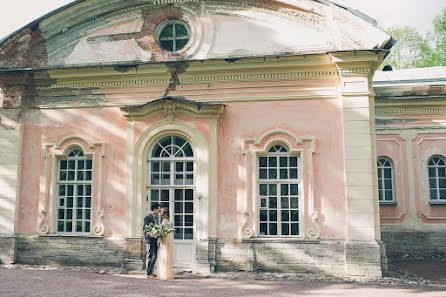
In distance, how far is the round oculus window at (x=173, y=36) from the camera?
10289 millimetres

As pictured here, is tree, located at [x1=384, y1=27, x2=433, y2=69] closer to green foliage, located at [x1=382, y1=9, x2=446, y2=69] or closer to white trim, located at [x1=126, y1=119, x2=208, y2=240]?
green foliage, located at [x1=382, y1=9, x2=446, y2=69]

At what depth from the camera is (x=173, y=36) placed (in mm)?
10328

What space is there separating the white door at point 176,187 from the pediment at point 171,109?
0.66 metres

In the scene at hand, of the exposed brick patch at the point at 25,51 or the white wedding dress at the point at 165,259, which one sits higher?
the exposed brick patch at the point at 25,51

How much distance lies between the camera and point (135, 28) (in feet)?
34.0

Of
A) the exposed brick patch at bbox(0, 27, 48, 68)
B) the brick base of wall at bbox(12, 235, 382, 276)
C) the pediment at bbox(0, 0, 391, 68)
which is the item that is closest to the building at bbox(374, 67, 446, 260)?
the pediment at bbox(0, 0, 391, 68)

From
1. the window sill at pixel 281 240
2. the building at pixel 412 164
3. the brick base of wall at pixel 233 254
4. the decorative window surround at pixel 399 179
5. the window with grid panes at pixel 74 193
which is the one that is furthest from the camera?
the decorative window surround at pixel 399 179

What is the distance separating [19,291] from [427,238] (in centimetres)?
1116

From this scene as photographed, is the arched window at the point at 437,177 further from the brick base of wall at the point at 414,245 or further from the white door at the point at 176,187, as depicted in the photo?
the white door at the point at 176,187

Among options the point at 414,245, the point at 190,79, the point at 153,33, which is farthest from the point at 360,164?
the point at 153,33

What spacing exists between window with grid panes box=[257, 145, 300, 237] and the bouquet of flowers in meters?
2.25

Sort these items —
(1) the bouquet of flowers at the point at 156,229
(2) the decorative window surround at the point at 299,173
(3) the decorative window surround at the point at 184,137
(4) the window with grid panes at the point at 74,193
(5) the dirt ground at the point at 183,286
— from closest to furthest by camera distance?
(5) the dirt ground at the point at 183,286 → (1) the bouquet of flowers at the point at 156,229 → (2) the decorative window surround at the point at 299,173 → (3) the decorative window surround at the point at 184,137 → (4) the window with grid panes at the point at 74,193

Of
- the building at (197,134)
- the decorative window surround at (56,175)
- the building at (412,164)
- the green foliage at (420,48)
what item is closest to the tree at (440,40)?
the green foliage at (420,48)

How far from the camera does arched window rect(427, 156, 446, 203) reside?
1280cm
